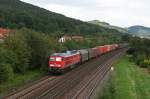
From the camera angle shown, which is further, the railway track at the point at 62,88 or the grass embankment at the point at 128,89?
the railway track at the point at 62,88

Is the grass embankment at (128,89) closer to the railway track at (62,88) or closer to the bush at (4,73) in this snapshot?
the railway track at (62,88)

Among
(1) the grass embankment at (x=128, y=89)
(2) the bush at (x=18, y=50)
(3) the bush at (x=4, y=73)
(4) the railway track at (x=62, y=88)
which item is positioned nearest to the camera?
(1) the grass embankment at (x=128, y=89)

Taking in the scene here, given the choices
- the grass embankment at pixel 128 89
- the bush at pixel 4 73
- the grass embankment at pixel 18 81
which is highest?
the bush at pixel 4 73

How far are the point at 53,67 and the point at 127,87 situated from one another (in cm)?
1318

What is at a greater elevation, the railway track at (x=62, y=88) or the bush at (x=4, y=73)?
the bush at (x=4, y=73)

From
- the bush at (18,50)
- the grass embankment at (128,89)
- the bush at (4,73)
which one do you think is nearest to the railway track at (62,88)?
the grass embankment at (128,89)

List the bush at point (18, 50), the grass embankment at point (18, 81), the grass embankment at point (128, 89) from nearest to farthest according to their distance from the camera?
1. the grass embankment at point (128, 89)
2. the grass embankment at point (18, 81)
3. the bush at point (18, 50)

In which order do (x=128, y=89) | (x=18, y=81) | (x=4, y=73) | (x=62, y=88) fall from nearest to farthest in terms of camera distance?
(x=4, y=73)
(x=62, y=88)
(x=128, y=89)
(x=18, y=81)

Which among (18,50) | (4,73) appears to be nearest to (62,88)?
(4,73)

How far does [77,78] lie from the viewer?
143 feet

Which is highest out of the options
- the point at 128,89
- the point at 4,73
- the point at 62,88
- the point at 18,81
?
the point at 4,73

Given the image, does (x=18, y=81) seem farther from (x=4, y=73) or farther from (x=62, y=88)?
(x=62, y=88)

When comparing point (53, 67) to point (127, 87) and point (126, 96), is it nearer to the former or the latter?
point (127, 87)

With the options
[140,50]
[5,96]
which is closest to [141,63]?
[140,50]
